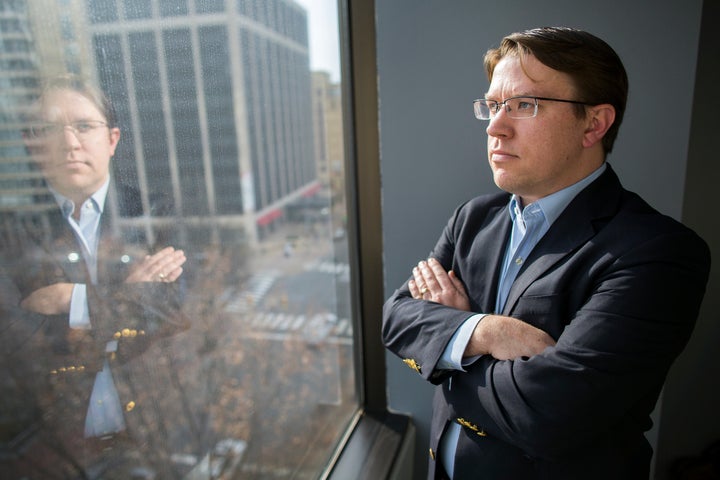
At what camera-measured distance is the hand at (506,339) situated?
3.29 feet

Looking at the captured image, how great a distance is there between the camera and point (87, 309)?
79cm

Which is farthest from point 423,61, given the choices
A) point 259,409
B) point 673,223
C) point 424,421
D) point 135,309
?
point 259,409

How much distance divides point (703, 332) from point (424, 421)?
3.78ft

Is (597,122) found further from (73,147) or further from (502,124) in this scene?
(73,147)

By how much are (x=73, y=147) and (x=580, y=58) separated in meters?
1.04

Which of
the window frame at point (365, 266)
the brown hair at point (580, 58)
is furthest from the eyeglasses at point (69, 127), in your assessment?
the window frame at point (365, 266)

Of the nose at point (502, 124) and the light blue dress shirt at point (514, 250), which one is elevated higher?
the nose at point (502, 124)

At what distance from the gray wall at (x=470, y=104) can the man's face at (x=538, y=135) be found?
538mm

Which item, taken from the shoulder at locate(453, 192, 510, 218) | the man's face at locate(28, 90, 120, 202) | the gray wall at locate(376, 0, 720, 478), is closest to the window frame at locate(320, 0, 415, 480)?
the gray wall at locate(376, 0, 720, 478)

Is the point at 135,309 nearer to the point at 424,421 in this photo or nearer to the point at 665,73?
the point at 424,421

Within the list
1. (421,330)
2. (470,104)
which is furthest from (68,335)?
(470,104)

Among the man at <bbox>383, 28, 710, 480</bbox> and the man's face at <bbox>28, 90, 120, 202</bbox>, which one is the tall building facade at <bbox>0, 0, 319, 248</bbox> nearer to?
the man's face at <bbox>28, 90, 120, 202</bbox>

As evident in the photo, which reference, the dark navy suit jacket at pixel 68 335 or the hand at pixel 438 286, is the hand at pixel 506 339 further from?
the dark navy suit jacket at pixel 68 335

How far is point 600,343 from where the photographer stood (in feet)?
2.95
